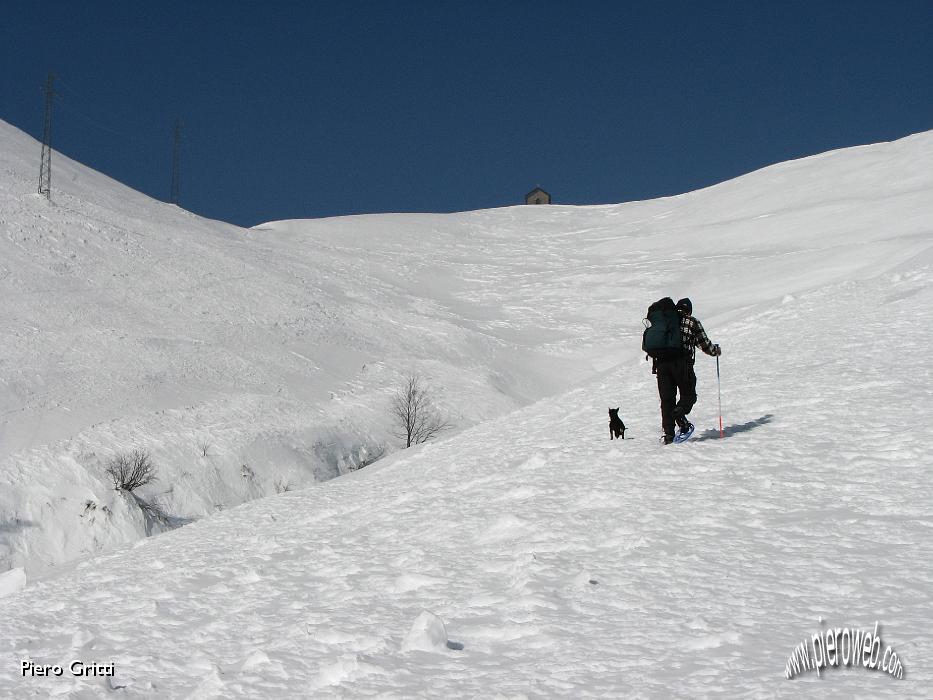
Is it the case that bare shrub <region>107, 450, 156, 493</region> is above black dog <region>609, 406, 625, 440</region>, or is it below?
below

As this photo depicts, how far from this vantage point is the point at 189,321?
43.4 metres

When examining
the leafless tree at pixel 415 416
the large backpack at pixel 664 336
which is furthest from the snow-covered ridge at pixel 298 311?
the large backpack at pixel 664 336

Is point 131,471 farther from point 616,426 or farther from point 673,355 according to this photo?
point 673,355

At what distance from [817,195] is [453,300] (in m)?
34.8

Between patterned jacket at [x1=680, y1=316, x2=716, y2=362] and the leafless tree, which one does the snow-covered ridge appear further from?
patterned jacket at [x1=680, y1=316, x2=716, y2=362]

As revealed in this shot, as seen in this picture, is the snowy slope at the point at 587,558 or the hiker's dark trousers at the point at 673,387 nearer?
the snowy slope at the point at 587,558

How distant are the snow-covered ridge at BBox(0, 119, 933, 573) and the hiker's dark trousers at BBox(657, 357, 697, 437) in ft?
47.2

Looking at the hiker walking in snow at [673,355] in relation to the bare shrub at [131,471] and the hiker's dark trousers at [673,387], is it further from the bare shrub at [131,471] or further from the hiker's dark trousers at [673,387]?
the bare shrub at [131,471]

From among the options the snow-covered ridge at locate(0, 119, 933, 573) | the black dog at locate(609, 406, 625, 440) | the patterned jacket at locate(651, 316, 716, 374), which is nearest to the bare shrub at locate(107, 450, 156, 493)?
the snow-covered ridge at locate(0, 119, 933, 573)

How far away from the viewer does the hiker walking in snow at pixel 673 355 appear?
11188 millimetres

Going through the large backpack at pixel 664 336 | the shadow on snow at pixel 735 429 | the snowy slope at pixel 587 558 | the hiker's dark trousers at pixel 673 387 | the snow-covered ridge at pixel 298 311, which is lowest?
the snowy slope at pixel 587 558

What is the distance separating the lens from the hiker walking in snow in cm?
1119

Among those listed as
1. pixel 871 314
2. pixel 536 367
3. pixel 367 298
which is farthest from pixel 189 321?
pixel 871 314

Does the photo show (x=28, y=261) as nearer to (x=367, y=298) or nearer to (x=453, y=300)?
(x=367, y=298)
